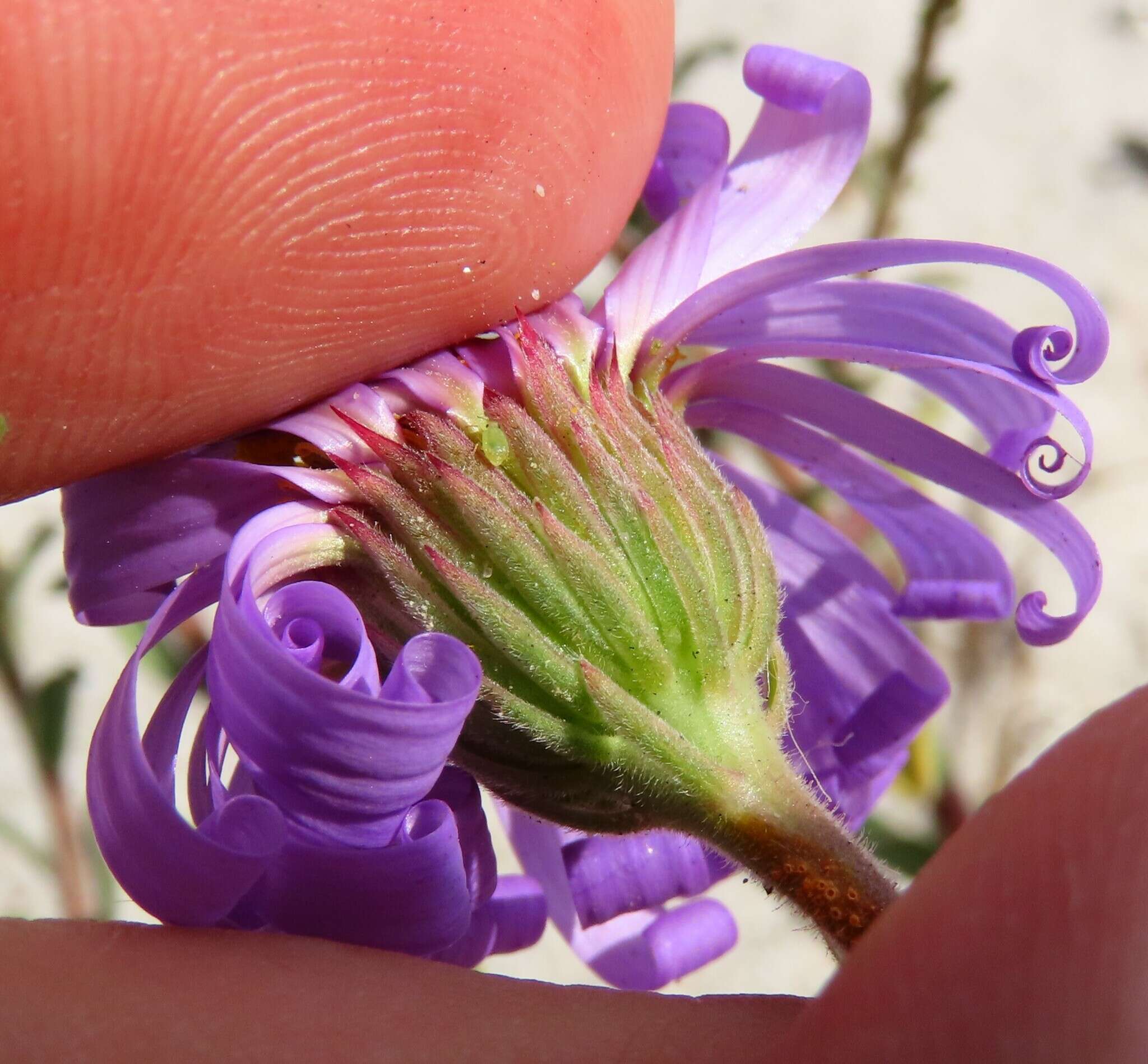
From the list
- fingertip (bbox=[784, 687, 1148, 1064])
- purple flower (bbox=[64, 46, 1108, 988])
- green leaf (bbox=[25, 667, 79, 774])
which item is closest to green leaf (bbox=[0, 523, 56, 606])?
green leaf (bbox=[25, 667, 79, 774])

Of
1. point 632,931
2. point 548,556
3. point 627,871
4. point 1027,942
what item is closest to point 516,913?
point 627,871

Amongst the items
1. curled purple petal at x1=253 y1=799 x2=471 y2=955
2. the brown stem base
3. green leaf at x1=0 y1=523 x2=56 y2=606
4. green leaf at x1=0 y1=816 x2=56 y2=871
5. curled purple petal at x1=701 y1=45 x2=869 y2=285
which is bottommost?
green leaf at x1=0 y1=816 x2=56 y2=871

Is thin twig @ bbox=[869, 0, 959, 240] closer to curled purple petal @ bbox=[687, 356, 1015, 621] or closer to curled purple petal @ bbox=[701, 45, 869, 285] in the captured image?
curled purple petal @ bbox=[701, 45, 869, 285]

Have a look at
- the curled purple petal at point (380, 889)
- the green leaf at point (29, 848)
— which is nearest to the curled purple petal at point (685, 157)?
the curled purple petal at point (380, 889)

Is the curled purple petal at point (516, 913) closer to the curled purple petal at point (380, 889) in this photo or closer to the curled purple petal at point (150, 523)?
the curled purple petal at point (380, 889)

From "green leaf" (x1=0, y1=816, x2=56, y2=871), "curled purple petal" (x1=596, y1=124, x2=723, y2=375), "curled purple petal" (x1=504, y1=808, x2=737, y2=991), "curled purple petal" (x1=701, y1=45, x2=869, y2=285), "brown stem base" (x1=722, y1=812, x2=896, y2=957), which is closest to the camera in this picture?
"brown stem base" (x1=722, y1=812, x2=896, y2=957)

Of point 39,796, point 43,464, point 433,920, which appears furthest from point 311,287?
point 39,796

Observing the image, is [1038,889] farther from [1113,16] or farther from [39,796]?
[1113,16]
